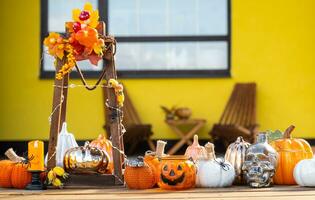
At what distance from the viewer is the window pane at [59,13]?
940 centimetres

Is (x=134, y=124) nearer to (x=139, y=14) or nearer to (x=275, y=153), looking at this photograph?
(x=139, y=14)

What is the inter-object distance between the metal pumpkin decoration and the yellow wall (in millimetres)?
4941

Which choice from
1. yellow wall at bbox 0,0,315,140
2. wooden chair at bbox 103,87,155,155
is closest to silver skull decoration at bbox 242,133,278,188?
wooden chair at bbox 103,87,155,155

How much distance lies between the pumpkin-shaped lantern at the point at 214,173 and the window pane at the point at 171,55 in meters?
5.20

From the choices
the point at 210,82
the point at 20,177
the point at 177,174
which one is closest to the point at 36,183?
the point at 20,177

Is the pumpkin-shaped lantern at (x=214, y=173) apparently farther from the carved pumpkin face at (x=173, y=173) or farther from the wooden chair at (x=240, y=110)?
the wooden chair at (x=240, y=110)

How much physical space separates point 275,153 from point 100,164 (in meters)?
1.02

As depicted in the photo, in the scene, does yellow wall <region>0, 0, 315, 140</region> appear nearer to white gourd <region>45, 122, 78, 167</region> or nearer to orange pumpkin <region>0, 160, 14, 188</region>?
white gourd <region>45, 122, 78, 167</region>

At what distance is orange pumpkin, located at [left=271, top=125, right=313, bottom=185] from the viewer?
4434 mm

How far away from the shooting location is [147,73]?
9.41 meters

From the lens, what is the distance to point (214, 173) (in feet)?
13.8

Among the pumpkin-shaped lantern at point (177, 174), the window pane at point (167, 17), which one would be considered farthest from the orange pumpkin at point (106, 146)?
the window pane at point (167, 17)

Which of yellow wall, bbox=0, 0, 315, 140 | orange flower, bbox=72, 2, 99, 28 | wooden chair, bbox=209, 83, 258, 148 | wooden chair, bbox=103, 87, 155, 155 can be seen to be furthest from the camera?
yellow wall, bbox=0, 0, 315, 140

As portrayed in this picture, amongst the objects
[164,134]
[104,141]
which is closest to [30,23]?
[164,134]
